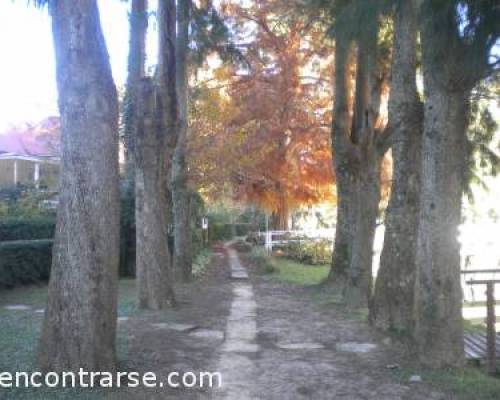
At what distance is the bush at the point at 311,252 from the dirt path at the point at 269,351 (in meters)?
12.4

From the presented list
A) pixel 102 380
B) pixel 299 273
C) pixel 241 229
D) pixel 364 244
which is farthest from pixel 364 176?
pixel 241 229

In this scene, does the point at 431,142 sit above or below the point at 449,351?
above

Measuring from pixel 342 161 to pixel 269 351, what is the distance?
24.4ft

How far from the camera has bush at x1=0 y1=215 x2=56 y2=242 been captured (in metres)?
18.6

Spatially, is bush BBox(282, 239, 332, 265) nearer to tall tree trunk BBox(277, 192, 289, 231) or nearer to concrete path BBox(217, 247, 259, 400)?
tall tree trunk BBox(277, 192, 289, 231)

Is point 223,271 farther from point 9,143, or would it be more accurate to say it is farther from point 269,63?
point 9,143

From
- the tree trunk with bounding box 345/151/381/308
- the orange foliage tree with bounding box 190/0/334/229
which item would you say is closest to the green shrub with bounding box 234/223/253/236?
the orange foliage tree with bounding box 190/0/334/229

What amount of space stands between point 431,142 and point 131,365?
4139 mm

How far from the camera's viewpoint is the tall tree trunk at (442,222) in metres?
6.77

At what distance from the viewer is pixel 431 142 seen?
6902mm

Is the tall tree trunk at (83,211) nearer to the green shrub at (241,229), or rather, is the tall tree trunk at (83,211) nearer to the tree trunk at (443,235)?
the tree trunk at (443,235)

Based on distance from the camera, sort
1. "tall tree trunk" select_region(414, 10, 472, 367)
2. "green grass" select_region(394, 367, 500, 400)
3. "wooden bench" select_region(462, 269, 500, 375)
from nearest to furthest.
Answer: "green grass" select_region(394, 367, 500, 400)
"tall tree trunk" select_region(414, 10, 472, 367)
"wooden bench" select_region(462, 269, 500, 375)

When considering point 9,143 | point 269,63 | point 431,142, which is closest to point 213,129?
point 269,63

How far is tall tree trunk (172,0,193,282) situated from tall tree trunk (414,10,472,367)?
9.21m
